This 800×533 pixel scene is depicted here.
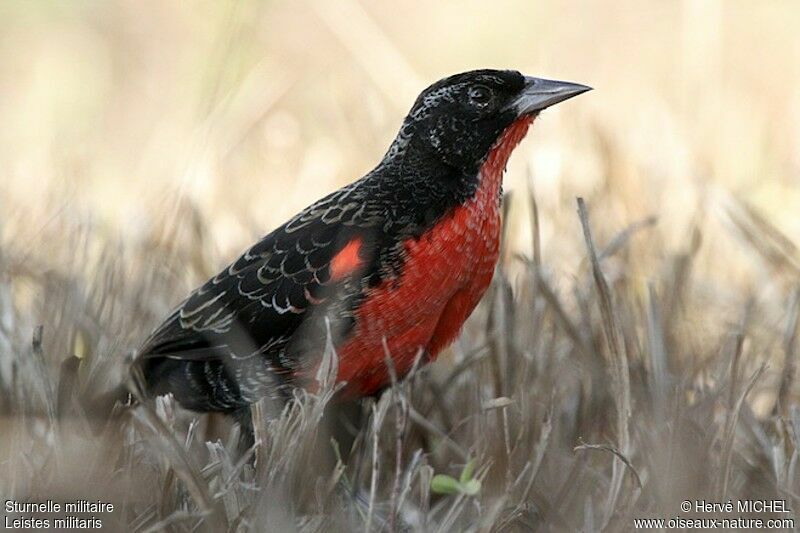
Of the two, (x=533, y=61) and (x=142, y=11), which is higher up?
(x=142, y=11)

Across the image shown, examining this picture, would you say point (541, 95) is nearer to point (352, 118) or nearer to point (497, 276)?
point (497, 276)

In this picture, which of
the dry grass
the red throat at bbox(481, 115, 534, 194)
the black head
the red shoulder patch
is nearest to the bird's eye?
the black head

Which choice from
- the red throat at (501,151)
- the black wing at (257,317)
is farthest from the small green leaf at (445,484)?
the red throat at (501,151)

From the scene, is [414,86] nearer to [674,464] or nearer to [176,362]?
[176,362]

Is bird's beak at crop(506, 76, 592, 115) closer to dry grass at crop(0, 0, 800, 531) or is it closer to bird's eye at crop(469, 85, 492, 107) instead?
bird's eye at crop(469, 85, 492, 107)

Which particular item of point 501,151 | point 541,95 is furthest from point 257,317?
point 541,95

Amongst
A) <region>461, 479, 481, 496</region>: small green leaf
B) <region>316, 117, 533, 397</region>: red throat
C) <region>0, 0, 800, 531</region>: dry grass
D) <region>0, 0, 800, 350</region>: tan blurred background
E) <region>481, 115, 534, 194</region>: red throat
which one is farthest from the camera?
<region>0, 0, 800, 350</region>: tan blurred background

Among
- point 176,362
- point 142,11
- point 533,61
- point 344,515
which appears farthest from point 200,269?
point 142,11

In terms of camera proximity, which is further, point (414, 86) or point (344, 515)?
point (414, 86)
